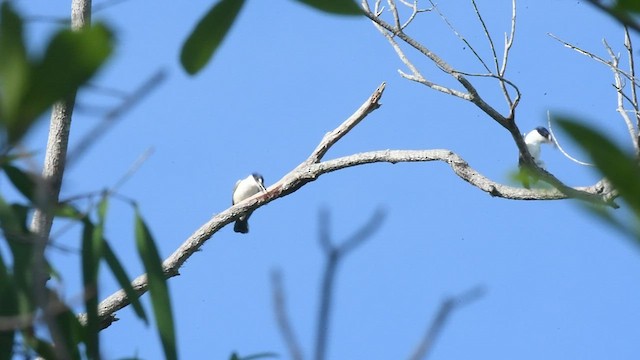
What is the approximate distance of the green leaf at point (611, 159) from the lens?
40cm

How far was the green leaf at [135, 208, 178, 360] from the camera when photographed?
1.35 m

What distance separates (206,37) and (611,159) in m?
0.45

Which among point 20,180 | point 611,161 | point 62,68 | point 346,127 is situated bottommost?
point 611,161

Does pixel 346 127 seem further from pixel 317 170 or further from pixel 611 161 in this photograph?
pixel 611 161

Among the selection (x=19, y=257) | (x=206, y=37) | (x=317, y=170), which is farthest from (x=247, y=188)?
(x=206, y=37)

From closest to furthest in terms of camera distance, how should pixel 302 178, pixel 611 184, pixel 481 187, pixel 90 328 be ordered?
pixel 611 184 < pixel 90 328 < pixel 481 187 < pixel 302 178

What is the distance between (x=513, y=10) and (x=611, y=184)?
3608 mm

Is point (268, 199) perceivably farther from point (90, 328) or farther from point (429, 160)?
point (90, 328)

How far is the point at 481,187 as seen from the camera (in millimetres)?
4945

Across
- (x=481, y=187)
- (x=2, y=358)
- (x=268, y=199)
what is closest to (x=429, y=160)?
(x=481, y=187)

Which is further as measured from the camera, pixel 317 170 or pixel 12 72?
pixel 317 170

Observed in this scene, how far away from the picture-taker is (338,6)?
0.75 metres

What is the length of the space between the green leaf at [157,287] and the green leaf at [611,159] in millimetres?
989

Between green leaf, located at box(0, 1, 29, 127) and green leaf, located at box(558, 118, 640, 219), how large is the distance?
262mm
